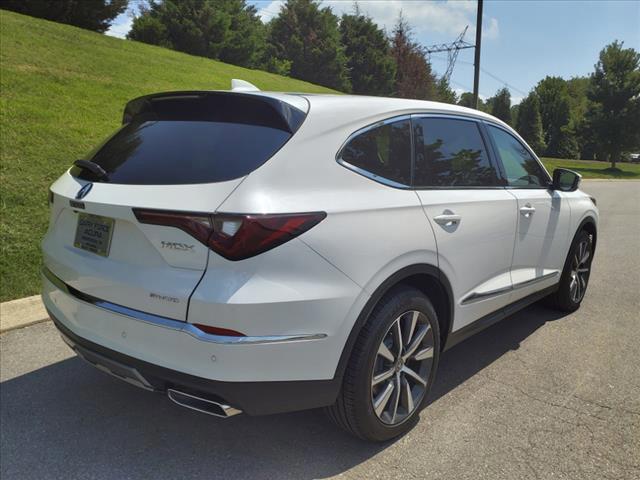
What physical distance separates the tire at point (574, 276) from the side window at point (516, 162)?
84cm

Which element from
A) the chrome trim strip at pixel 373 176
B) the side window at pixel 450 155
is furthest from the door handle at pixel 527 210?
the chrome trim strip at pixel 373 176

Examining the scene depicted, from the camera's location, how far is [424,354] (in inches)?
113

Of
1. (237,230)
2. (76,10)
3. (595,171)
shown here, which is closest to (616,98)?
(595,171)

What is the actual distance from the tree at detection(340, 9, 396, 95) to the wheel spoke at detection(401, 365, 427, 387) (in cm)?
4208

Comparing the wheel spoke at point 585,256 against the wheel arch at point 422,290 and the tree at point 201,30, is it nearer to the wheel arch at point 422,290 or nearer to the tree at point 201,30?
the wheel arch at point 422,290

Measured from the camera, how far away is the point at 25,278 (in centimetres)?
489

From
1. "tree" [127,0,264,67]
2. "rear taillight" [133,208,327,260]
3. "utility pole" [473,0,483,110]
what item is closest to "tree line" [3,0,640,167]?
"tree" [127,0,264,67]

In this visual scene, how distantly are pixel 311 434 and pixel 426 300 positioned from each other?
96cm

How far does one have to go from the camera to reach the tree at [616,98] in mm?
37906

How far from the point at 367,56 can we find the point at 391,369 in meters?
46.2

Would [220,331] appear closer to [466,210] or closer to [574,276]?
[466,210]

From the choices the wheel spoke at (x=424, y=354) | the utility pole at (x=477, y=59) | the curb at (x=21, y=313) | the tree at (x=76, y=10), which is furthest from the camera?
the tree at (x=76, y=10)

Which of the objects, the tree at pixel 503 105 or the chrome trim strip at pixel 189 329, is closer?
the chrome trim strip at pixel 189 329

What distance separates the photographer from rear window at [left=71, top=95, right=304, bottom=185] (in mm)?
2262
